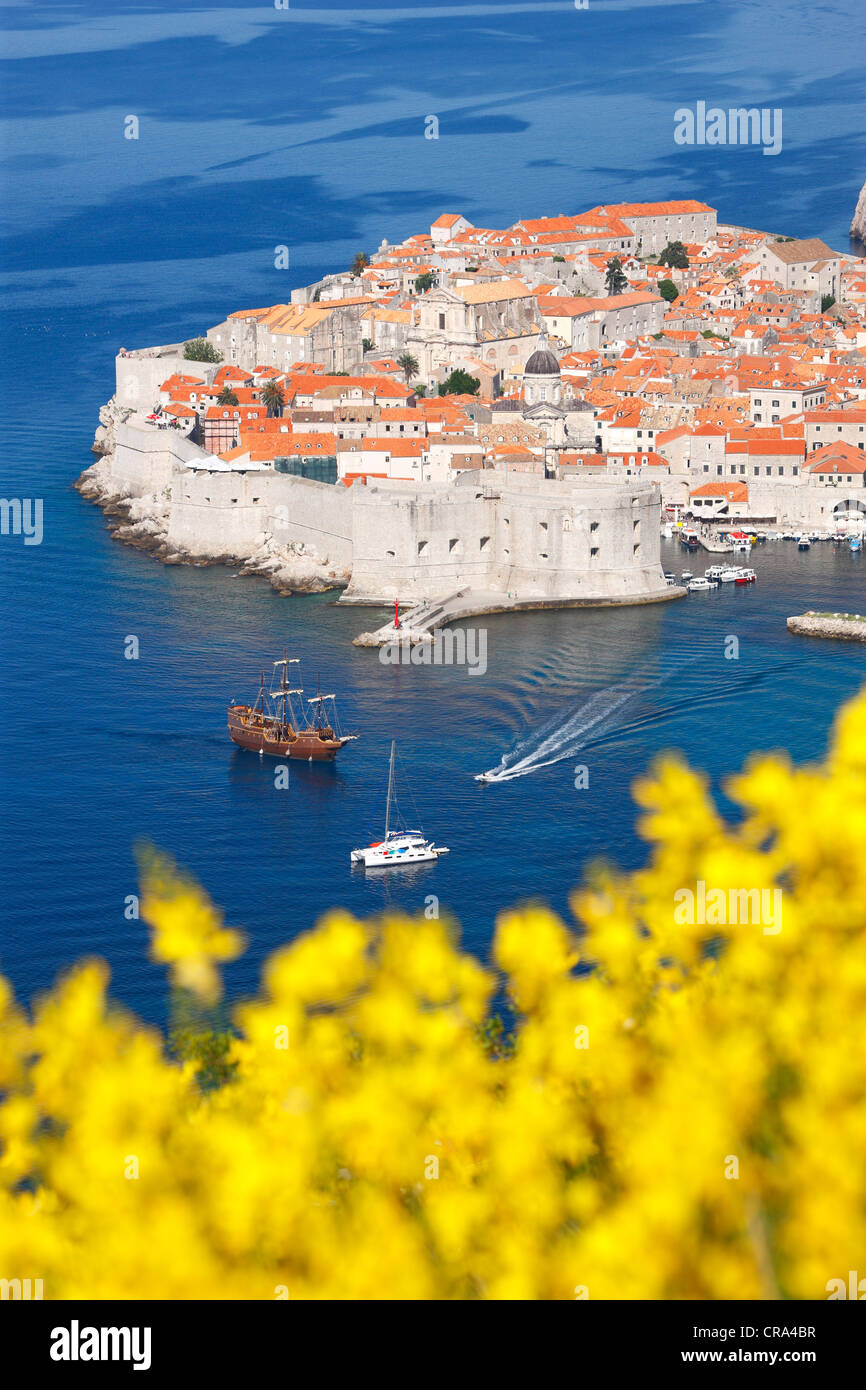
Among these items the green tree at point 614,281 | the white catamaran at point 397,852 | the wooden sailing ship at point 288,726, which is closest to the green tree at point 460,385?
the green tree at point 614,281

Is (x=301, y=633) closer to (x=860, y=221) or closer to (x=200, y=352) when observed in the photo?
(x=200, y=352)

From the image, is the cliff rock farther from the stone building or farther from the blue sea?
the stone building

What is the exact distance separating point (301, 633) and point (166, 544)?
16.9 feet

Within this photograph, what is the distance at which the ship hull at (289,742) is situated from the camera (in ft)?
53.9

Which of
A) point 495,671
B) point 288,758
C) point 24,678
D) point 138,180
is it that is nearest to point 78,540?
point 24,678

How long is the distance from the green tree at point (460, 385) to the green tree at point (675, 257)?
11.1 meters

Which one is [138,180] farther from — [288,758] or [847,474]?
[288,758]

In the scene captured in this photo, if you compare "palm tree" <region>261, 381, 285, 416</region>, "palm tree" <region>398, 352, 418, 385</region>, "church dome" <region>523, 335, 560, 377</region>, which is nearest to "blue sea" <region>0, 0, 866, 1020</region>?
"palm tree" <region>261, 381, 285, 416</region>

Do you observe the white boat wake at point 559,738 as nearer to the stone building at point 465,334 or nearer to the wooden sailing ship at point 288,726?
the wooden sailing ship at point 288,726

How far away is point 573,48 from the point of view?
92812mm

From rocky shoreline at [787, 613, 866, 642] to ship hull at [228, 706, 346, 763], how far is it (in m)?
5.84

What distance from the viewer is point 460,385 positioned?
29656 millimetres

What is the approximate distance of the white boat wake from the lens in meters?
15.7
